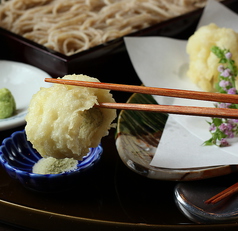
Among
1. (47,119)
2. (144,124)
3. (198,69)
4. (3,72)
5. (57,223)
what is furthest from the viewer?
(3,72)

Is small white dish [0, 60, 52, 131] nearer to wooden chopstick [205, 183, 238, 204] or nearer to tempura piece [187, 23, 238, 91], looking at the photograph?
tempura piece [187, 23, 238, 91]

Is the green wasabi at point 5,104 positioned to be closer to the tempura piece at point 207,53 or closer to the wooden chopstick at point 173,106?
the wooden chopstick at point 173,106

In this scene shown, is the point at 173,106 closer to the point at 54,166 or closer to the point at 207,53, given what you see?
the point at 54,166

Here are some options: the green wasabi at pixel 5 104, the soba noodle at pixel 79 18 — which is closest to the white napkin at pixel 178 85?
the soba noodle at pixel 79 18

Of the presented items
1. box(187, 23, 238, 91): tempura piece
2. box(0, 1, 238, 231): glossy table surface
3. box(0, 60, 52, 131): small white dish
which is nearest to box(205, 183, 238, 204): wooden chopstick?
box(0, 1, 238, 231): glossy table surface

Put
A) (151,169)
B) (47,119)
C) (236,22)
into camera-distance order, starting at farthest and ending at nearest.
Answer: (236,22)
(151,169)
(47,119)

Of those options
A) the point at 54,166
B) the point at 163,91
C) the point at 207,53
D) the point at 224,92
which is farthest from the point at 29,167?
the point at 207,53

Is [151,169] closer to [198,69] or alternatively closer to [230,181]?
[230,181]

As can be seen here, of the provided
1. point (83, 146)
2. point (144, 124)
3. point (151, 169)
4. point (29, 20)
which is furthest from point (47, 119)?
point (29, 20)
